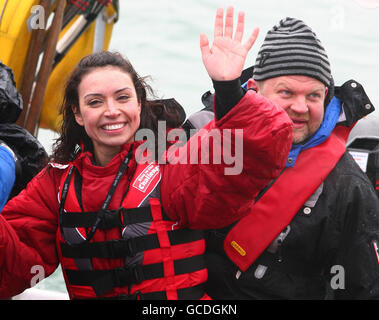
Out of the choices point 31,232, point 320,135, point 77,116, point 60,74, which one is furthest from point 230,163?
point 60,74

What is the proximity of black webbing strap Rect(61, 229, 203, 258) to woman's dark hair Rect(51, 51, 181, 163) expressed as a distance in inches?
12.5

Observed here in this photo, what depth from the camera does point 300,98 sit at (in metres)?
1.78

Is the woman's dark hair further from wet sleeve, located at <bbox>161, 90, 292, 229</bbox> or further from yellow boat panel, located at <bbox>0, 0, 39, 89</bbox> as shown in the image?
yellow boat panel, located at <bbox>0, 0, 39, 89</bbox>

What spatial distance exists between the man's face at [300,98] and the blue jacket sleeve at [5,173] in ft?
2.88

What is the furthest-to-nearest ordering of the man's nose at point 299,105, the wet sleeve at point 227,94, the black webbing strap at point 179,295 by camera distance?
the man's nose at point 299,105
the black webbing strap at point 179,295
the wet sleeve at point 227,94

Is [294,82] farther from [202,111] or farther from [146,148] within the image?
[146,148]

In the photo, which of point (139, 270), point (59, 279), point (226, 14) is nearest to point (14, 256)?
point (139, 270)

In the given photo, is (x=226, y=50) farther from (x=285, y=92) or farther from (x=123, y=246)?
(x=123, y=246)

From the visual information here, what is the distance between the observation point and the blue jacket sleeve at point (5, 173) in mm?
1743

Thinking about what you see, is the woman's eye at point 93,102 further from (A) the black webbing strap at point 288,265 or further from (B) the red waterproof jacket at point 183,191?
(A) the black webbing strap at point 288,265

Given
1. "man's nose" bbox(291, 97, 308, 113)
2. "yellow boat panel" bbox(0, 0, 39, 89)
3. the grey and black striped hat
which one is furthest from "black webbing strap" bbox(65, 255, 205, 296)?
"yellow boat panel" bbox(0, 0, 39, 89)

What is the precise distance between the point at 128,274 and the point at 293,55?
0.87 metres

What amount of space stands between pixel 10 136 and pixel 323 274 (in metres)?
1.22

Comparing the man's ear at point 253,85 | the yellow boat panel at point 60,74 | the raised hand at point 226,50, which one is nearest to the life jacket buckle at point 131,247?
the raised hand at point 226,50
